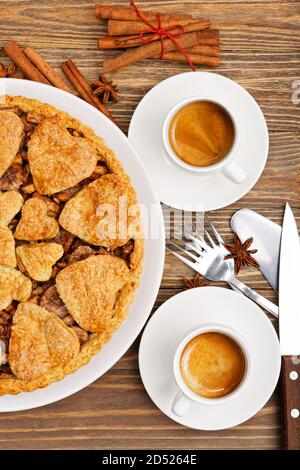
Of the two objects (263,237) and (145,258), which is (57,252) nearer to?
(145,258)

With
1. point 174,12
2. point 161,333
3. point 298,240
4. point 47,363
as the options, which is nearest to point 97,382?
point 161,333

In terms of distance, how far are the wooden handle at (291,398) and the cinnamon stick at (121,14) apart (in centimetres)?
157

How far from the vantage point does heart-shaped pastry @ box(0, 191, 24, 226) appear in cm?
212

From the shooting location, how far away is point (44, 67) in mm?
2605

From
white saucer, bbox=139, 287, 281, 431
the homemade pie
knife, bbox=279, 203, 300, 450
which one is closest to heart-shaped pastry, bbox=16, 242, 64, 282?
the homemade pie

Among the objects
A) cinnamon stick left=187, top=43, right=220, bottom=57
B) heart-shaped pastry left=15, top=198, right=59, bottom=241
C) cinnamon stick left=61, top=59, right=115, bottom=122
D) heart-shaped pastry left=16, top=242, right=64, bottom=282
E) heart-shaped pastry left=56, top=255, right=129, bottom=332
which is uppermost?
cinnamon stick left=187, top=43, right=220, bottom=57

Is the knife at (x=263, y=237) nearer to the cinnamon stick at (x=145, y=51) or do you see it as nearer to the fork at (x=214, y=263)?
the fork at (x=214, y=263)

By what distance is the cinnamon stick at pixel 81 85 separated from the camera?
103 inches

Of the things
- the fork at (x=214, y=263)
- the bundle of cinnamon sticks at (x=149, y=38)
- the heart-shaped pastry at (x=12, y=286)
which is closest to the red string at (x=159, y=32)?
the bundle of cinnamon sticks at (x=149, y=38)

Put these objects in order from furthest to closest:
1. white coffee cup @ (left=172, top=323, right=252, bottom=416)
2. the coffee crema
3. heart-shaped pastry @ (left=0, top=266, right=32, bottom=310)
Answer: the coffee crema
white coffee cup @ (left=172, top=323, right=252, bottom=416)
heart-shaped pastry @ (left=0, top=266, right=32, bottom=310)

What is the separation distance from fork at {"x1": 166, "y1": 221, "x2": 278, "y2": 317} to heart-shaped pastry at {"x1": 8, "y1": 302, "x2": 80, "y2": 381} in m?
0.72

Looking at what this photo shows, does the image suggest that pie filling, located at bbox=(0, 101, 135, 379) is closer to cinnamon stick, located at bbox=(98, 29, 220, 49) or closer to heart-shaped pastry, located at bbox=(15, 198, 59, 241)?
heart-shaped pastry, located at bbox=(15, 198, 59, 241)

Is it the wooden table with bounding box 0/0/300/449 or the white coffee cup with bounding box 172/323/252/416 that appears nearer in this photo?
the white coffee cup with bounding box 172/323/252/416

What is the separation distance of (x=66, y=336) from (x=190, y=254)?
744 millimetres
